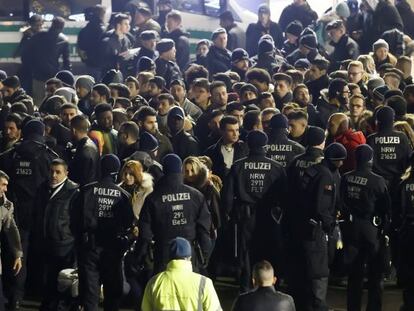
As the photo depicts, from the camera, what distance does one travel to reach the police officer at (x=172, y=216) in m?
15.2

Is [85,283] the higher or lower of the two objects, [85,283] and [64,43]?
the lower

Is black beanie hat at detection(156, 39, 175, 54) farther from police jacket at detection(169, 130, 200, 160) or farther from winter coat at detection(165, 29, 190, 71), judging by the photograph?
police jacket at detection(169, 130, 200, 160)

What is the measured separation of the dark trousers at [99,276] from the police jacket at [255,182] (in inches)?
63.5

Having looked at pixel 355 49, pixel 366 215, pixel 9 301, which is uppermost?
pixel 355 49

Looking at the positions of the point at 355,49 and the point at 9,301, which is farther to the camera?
the point at 355,49

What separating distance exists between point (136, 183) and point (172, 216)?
1.04 m

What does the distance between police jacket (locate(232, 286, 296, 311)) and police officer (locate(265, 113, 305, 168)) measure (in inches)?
178

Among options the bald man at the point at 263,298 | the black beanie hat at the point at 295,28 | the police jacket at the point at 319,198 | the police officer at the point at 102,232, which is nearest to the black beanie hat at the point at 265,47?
the black beanie hat at the point at 295,28

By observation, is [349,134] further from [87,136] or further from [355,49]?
[355,49]

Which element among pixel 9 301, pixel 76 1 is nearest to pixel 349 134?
pixel 9 301

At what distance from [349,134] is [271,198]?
1.74 metres

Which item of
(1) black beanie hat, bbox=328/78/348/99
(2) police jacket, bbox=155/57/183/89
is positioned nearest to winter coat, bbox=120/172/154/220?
(1) black beanie hat, bbox=328/78/348/99

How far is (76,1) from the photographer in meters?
28.6

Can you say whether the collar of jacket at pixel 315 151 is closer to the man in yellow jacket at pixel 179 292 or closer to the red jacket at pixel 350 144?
the red jacket at pixel 350 144
